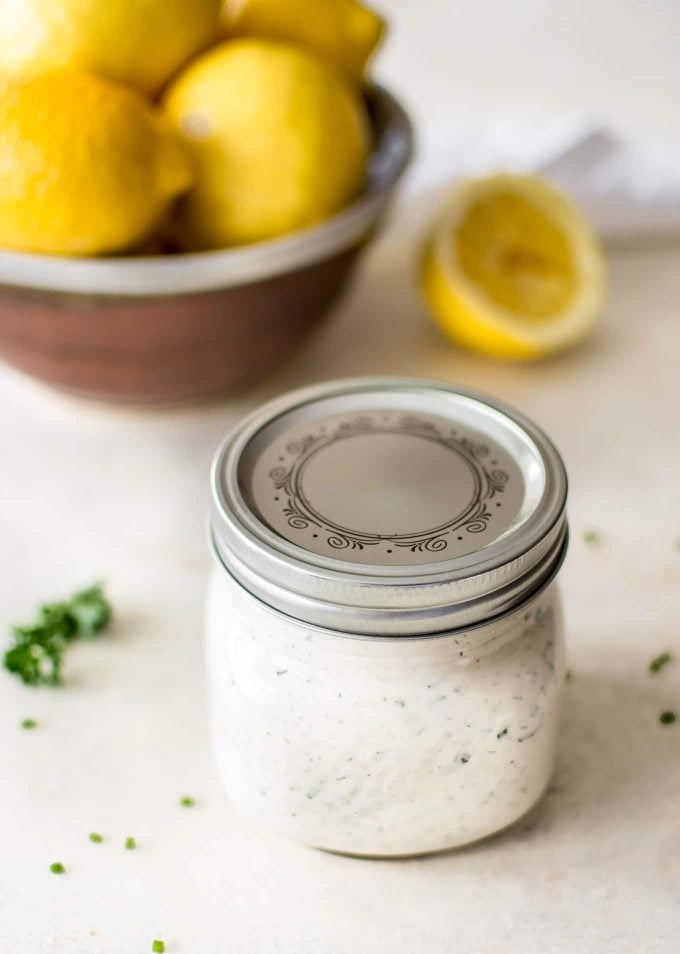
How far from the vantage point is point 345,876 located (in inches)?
21.3

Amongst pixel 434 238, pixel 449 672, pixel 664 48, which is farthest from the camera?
pixel 664 48

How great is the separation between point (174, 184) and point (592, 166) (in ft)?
1.67

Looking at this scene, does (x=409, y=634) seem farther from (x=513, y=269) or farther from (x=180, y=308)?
(x=513, y=269)

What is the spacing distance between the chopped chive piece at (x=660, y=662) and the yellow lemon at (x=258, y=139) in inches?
15.0

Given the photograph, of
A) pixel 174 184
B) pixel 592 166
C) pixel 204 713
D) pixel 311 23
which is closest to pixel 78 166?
pixel 174 184

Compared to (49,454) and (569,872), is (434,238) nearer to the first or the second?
(49,454)

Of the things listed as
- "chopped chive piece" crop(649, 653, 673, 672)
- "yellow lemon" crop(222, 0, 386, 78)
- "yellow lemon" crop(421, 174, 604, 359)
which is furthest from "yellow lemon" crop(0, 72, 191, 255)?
"chopped chive piece" crop(649, 653, 673, 672)

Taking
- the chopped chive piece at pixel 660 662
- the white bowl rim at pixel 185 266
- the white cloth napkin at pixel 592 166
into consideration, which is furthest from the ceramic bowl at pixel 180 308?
the chopped chive piece at pixel 660 662

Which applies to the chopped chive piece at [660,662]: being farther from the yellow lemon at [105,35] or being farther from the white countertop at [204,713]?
the yellow lemon at [105,35]

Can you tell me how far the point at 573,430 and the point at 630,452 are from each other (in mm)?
49

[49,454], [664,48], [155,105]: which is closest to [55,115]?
[155,105]

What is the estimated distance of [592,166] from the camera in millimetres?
1080

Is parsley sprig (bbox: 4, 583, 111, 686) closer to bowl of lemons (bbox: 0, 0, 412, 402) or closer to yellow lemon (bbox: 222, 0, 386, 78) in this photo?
bowl of lemons (bbox: 0, 0, 412, 402)

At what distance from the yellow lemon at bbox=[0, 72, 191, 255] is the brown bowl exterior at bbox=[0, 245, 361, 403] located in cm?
5
